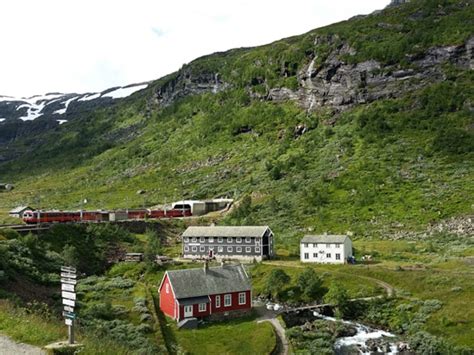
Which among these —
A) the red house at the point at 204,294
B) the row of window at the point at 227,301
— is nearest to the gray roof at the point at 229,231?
the red house at the point at 204,294

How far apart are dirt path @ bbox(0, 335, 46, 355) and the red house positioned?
39651mm

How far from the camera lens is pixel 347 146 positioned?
14500 cm

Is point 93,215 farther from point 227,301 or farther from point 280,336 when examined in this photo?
point 280,336

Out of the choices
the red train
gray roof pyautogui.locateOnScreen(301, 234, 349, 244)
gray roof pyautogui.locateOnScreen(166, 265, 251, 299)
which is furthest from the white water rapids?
the red train

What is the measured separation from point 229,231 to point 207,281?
30008 mm

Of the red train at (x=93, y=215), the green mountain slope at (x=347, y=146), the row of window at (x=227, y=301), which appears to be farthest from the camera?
the green mountain slope at (x=347, y=146)

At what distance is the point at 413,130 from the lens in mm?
141375

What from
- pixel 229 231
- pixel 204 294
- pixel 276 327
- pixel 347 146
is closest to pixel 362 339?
pixel 276 327

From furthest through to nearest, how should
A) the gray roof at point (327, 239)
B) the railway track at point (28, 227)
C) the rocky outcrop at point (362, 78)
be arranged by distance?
1. the rocky outcrop at point (362, 78)
2. the railway track at point (28, 227)
3. the gray roof at point (327, 239)

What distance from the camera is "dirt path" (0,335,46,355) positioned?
61.7 feet

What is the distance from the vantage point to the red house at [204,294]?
5953cm

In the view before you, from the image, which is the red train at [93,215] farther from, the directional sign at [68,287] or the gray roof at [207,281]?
the directional sign at [68,287]

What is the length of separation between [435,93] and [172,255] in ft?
308

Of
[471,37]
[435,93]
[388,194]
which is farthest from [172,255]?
[471,37]
